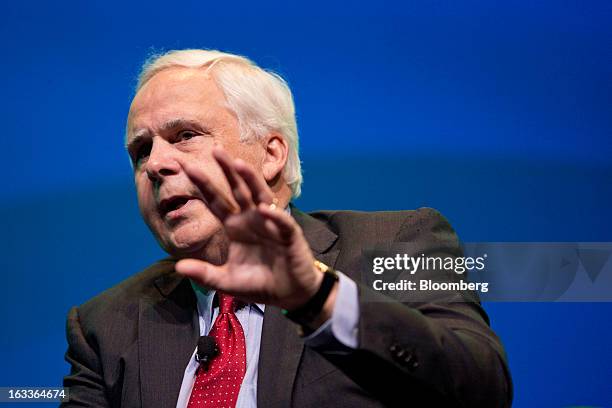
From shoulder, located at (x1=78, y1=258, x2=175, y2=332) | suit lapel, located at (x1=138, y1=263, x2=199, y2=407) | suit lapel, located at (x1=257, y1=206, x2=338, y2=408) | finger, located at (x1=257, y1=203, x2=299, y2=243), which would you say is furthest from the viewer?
shoulder, located at (x1=78, y1=258, x2=175, y2=332)

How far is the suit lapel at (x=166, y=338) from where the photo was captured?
1.85m

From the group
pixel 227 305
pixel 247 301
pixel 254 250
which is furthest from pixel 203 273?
pixel 227 305

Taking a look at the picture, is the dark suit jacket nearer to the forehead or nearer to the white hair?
the white hair

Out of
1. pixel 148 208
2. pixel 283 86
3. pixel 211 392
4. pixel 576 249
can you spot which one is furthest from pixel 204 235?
pixel 576 249

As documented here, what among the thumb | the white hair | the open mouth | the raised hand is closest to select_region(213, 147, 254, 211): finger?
the raised hand

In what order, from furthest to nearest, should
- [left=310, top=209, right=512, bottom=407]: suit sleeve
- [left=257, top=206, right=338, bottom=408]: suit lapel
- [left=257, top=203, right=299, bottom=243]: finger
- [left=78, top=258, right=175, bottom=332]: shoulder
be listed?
[left=78, top=258, right=175, bottom=332]: shoulder < [left=257, top=206, right=338, bottom=408]: suit lapel < [left=310, top=209, right=512, bottom=407]: suit sleeve < [left=257, top=203, right=299, bottom=243]: finger

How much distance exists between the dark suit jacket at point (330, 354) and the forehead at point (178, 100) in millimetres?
354

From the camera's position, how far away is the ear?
6.78 ft

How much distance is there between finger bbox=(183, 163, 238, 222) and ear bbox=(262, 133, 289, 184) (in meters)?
0.81

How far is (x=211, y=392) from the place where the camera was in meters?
1.78

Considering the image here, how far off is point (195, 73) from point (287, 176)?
36 centimetres

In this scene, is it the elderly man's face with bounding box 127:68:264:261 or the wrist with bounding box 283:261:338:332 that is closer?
the wrist with bounding box 283:261:338:332

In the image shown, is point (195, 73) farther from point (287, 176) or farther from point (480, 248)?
point (480, 248)

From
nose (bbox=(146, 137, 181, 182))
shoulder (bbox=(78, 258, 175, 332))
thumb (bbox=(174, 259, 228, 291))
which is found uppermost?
nose (bbox=(146, 137, 181, 182))
